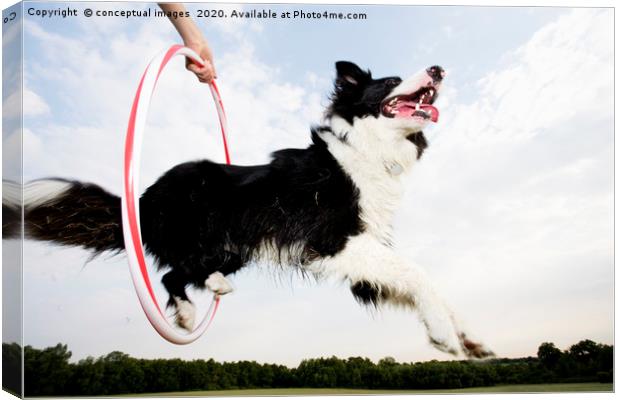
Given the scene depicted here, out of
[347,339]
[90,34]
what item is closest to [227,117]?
[90,34]

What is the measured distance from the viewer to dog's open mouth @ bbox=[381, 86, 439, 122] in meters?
4.46

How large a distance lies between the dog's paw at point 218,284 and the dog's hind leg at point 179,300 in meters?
0.14

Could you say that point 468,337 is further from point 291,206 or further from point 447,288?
point 291,206

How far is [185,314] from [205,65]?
1411 millimetres

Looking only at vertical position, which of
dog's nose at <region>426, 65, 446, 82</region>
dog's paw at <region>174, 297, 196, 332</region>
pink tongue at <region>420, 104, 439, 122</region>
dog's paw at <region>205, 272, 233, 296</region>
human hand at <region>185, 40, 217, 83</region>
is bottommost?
dog's paw at <region>174, 297, 196, 332</region>

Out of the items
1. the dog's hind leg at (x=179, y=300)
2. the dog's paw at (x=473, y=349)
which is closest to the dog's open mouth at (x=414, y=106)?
the dog's paw at (x=473, y=349)

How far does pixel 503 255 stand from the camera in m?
4.52

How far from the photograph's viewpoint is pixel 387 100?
4465 mm

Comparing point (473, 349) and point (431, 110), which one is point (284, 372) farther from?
point (431, 110)

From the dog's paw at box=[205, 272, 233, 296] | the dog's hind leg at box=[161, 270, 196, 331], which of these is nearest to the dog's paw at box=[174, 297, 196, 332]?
the dog's hind leg at box=[161, 270, 196, 331]

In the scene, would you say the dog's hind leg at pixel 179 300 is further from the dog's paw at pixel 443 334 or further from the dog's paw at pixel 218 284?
the dog's paw at pixel 443 334

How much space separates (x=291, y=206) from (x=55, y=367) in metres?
1.56

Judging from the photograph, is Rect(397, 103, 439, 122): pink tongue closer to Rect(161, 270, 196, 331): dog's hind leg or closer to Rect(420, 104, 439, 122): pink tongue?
Rect(420, 104, 439, 122): pink tongue

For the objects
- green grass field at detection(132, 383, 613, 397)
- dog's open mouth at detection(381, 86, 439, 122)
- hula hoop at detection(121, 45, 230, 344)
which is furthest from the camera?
Result: dog's open mouth at detection(381, 86, 439, 122)
